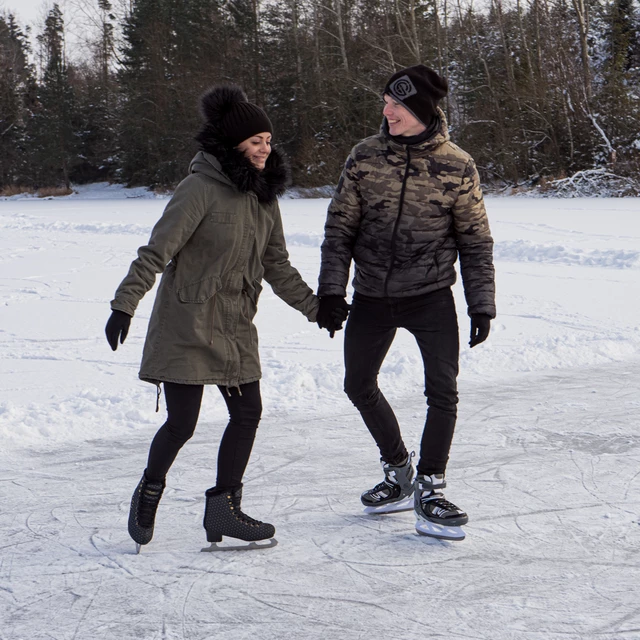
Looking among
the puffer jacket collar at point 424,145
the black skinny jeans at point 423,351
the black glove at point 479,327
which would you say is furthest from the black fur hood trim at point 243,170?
the black glove at point 479,327

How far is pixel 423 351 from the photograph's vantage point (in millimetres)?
2850

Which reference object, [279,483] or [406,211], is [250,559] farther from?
[406,211]

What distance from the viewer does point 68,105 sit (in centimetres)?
4253

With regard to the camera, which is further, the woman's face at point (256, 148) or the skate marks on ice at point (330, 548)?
the woman's face at point (256, 148)

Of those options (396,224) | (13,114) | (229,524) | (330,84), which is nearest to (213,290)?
(396,224)

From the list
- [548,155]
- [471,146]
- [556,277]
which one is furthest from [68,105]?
[556,277]

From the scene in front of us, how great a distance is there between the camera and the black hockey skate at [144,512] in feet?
8.68

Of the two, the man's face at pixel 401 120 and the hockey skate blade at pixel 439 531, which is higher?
the man's face at pixel 401 120

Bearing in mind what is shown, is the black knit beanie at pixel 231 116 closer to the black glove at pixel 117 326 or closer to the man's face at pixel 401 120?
the man's face at pixel 401 120

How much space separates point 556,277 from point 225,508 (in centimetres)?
684

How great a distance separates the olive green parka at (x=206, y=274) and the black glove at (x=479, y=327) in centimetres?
73

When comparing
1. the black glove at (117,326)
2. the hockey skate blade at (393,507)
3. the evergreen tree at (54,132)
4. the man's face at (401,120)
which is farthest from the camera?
the evergreen tree at (54,132)

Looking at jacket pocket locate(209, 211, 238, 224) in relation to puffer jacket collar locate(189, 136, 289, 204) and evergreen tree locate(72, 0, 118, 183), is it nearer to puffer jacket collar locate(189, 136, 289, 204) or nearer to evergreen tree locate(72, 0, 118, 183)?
puffer jacket collar locate(189, 136, 289, 204)

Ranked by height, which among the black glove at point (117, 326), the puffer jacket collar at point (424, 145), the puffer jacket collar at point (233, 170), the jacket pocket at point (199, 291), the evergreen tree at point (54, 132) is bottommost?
the black glove at point (117, 326)
